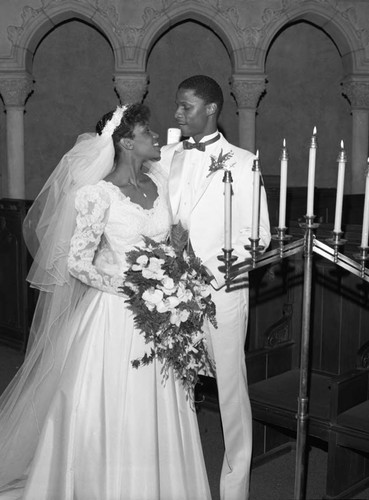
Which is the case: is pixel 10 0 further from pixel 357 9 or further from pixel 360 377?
pixel 360 377

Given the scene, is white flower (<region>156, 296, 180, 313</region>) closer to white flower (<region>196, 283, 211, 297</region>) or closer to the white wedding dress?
white flower (<region>196, 283, 211, 297</region>)

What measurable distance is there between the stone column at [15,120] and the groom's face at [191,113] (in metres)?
6.14

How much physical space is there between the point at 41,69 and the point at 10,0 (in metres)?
1.56

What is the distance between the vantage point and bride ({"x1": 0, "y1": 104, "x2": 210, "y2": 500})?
280cm

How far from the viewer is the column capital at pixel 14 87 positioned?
28.1 feet

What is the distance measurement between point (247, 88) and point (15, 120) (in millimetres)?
3078

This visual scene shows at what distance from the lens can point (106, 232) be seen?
113 inches

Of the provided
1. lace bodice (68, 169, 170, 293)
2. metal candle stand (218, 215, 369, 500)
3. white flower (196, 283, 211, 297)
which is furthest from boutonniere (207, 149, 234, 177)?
metal candle stand (218, 215, 369, 500)

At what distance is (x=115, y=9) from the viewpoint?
8586 mm

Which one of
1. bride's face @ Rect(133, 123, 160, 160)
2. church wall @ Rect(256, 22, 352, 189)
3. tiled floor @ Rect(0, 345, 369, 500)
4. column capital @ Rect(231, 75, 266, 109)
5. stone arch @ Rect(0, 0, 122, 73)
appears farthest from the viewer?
church wall @ Rect(256, 22, 352, 189)

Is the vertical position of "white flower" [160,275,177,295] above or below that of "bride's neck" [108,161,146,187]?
below

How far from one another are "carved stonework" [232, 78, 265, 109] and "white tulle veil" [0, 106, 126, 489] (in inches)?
232

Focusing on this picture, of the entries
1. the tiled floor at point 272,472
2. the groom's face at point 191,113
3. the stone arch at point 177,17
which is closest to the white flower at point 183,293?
the groom's face at point 191,113

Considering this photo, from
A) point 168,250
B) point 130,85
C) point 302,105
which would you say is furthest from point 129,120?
point 302,105
